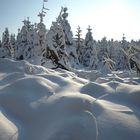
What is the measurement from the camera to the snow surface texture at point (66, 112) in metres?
2.59

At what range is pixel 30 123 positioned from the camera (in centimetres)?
290

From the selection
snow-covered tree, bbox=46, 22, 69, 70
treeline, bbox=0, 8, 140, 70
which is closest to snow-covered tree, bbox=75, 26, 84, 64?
treeline, bbox=0, 8, 140, 70

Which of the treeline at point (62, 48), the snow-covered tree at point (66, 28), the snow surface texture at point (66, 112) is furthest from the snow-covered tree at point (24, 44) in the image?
the snow surface texture at point (66, 112)

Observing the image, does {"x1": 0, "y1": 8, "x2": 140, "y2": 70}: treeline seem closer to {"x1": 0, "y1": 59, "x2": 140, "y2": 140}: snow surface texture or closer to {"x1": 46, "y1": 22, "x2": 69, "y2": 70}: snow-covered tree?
{"x1": 46, "y1": 22, "x2": 69, "y2": 70}: snow-covered tree

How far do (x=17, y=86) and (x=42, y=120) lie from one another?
101 centimetres

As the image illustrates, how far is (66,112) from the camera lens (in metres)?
2.97

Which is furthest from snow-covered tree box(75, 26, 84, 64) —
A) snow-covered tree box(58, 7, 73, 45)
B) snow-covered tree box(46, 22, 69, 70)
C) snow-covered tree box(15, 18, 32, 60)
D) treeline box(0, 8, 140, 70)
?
snow-covered tree box(46, 22, 69, 70)

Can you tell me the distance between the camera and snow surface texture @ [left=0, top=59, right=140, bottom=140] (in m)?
2.59

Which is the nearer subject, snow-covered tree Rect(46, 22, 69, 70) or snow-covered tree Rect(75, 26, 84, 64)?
snow-covered tree Rect(46, 22, 69, 70)

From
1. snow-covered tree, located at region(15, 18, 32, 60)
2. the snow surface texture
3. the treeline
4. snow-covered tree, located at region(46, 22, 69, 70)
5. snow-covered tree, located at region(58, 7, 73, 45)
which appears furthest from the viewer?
snow-covered tree, located at region(15, 18, 32, 60)

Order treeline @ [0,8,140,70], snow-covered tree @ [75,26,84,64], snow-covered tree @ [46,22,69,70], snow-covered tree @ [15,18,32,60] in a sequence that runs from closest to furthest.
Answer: treeline @ [0,8,140,70]
snow-covered tree @ [46,22,69,70]
snow-covered tree @ [15,18,32,60]
snow-covered tree @ [75,26,84,64]

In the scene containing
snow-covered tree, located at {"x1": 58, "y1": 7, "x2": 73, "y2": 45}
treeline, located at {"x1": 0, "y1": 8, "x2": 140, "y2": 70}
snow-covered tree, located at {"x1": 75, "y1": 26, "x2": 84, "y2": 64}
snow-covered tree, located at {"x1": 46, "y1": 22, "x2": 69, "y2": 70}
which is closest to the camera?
treeline, located at {"x1": 0, "y1": 8, "x2": 140, "y2": 70}

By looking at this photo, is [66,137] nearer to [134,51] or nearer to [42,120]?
[42,120]

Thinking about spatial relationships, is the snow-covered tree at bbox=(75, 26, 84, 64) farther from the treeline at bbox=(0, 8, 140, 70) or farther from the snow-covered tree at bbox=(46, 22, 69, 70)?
the snow-covered tree at bbox=(46, 22, 69, 70)
